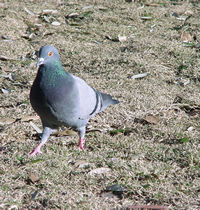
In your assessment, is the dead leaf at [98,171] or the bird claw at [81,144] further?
the bird claw at [81,144]

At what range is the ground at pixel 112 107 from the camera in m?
2.87

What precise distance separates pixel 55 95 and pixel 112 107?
122 cm

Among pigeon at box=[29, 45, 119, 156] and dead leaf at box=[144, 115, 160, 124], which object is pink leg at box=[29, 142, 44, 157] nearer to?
pigeon at box=[29, 45, 119, 156]

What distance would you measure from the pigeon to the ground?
27 centimetres

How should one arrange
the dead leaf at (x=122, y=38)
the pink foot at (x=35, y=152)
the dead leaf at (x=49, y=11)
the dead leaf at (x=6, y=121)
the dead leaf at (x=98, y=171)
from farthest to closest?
the dead leaf at (x=49, y=11) → the dead leaf at (x=122, y=38) → the dead leaf at (x=6, y=121) → the pink foot at (x=35, y=152) → the dead leaf at (x=98, y=171)

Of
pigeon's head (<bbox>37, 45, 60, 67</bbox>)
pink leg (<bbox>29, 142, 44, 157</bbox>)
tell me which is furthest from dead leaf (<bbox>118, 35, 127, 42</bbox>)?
pink leg (<bbox>29, 142, 44, 157</bbox>)

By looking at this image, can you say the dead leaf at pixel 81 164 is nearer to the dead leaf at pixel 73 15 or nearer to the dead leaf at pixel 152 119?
the dead leaf at pixel 152 119

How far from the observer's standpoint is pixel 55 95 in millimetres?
3223

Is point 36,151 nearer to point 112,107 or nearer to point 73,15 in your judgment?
point 112,107

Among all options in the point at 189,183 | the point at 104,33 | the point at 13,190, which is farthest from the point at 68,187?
the point at 104,33

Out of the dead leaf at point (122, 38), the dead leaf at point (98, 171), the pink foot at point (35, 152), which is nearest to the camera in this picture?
the dead leaf at point (98, 171)

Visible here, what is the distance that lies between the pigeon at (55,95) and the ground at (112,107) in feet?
0.90

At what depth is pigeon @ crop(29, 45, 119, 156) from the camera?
323 cm

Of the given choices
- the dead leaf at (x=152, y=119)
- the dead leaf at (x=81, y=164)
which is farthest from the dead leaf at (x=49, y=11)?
the dead leaf at (x=81, y=164)
